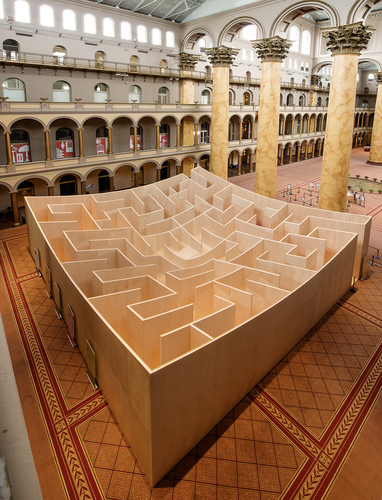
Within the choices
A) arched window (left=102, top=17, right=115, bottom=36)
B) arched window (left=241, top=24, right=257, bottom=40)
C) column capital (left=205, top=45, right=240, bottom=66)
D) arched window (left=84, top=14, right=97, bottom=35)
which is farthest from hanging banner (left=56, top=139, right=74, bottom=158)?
arched window (left=241, top=24, right=257, bottom=40)

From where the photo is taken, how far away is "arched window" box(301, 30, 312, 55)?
1398 inches

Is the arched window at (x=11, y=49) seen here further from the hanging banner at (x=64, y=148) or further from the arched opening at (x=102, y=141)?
the arched opening at (x=102, y=141)

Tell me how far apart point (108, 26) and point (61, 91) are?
198 inches

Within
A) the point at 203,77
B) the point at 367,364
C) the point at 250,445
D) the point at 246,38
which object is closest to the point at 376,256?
the point at 367,364

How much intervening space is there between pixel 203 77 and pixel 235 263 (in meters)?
23.1

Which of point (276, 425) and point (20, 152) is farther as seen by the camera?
point (20, 152)

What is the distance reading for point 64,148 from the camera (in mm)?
22047

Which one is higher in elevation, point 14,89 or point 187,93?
point 187,93

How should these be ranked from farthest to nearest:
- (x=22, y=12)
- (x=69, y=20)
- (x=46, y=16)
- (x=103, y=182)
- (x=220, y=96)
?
(x=103, y=182) < (x=69, y=20) < (x=46, y=16) < (x=220, y=96) < (x=22, y=12)

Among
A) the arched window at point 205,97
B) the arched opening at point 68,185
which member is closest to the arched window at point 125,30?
the arched window at point 205,97

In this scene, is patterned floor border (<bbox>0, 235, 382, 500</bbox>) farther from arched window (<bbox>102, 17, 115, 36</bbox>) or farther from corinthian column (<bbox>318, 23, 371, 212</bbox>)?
arched window (<bbox>102, 17, 115, 36</bbox>)

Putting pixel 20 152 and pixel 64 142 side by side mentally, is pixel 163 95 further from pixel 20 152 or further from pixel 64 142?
pixel 20 152

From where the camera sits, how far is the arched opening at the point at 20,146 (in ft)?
65.3

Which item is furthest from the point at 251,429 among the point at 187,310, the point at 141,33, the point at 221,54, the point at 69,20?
the point at 141,33
